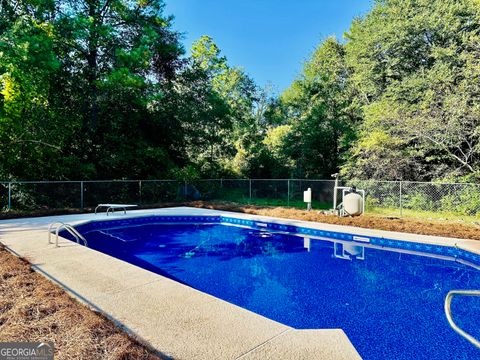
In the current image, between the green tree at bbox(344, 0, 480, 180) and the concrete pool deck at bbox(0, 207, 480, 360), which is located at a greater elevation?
the green tree at bbox(344, 0, 480, 180)

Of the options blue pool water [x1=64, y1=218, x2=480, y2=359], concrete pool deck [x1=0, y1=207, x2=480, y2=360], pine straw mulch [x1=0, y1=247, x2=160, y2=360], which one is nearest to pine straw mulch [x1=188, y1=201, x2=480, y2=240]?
blue pool water [x1=64, y1=218, x2=480, y2=359]

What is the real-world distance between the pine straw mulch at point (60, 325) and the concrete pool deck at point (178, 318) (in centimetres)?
16

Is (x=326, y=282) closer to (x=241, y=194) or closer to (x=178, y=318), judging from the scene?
(x=178, y=318)

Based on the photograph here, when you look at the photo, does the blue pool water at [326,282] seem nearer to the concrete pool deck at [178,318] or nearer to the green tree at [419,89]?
the concrete pool deck at [178,318]

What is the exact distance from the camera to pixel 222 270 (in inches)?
223

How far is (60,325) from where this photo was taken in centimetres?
252

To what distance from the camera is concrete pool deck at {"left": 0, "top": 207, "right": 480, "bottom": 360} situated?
2275mm

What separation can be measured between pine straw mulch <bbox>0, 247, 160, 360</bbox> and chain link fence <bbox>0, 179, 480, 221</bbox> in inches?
327

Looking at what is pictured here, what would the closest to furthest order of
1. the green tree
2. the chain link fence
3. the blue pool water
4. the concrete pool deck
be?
the concrete pool deck, the blue pool water, the chain link fence, the green tree

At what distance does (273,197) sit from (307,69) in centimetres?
985

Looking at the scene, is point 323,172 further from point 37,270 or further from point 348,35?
point 37,270

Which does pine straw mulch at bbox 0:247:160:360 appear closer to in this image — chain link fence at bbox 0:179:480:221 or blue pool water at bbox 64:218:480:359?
blue pool water at bbox 64:218:480:359

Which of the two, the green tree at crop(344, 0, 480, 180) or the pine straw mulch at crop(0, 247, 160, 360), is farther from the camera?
the green tree at crop(344, 0, 480, 180)

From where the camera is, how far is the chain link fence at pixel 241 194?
397 inches
